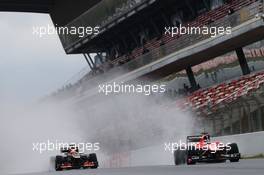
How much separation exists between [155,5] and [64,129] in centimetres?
1131

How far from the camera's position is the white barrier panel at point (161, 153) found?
77.7ft

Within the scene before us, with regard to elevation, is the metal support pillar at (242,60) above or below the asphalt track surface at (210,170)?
above

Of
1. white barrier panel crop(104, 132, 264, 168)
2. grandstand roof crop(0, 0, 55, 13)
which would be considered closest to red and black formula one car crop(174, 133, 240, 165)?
white barrier panel crop(104, 132, 264, 168)

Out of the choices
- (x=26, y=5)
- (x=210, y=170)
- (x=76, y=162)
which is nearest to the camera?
(x=210, y=170)

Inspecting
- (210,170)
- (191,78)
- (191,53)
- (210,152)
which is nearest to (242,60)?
(191,53)

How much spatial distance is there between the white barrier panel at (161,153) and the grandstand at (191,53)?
368mm

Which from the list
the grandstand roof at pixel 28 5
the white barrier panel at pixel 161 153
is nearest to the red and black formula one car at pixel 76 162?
the white barrier panel at pixel 161 153

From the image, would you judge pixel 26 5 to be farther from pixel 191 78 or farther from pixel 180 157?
pixel 180 157

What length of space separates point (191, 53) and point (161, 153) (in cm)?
1017

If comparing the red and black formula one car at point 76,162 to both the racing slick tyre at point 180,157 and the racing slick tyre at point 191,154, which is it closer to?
the racing slick tyre at point 180,157

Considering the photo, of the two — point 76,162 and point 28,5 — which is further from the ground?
point 28,5

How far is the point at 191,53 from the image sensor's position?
36625mm

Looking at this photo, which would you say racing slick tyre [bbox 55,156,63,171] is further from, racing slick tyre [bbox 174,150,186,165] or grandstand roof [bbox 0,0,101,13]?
grandstand roof [bbox 0,0,101,13]

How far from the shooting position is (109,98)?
46.9 meters
